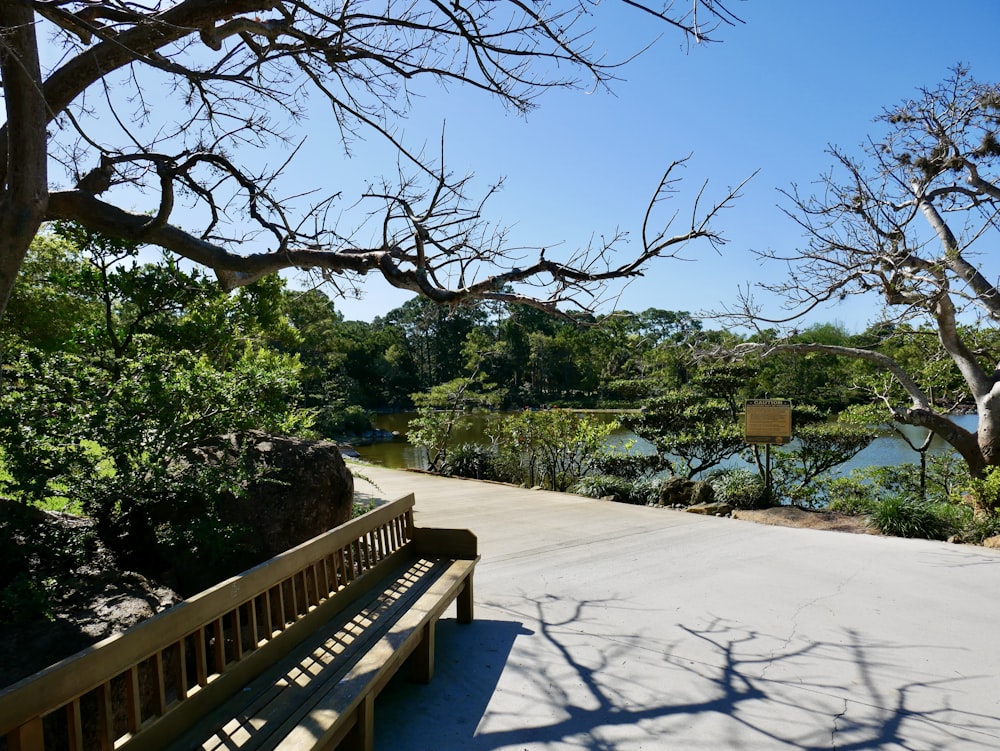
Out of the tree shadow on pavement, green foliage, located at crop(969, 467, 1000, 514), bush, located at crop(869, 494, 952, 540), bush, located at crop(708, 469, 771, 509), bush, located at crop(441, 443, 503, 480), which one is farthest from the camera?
bush, located at crop(441, 443, 503, 480)

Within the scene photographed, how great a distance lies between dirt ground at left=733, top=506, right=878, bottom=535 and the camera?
29.3 feet

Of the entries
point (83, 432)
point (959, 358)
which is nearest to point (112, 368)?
point (83, 432)

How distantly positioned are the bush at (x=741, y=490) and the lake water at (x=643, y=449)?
8.81ft

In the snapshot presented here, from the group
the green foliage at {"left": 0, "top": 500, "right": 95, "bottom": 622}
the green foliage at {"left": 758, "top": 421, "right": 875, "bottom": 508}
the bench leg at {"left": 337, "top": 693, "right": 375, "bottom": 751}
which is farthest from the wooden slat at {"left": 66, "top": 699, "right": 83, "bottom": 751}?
the green foliage at {"left": 758, "top": 421, "right": 875, "bottom": 508}

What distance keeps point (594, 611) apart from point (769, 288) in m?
7.77

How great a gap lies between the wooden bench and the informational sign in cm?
695

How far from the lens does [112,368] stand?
14.7 ft

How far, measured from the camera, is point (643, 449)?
22.6m

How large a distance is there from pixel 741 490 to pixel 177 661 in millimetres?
9569

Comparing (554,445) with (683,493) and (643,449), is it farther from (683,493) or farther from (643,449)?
(643,449)

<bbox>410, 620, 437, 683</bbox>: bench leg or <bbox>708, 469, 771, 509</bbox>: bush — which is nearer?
<bbox>410, 620, 437, 683</bbox>: bench leg

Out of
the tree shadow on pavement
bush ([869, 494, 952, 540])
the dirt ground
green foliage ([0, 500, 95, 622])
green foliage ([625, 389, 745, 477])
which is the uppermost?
green foliage ([625, 389, 745, 477])

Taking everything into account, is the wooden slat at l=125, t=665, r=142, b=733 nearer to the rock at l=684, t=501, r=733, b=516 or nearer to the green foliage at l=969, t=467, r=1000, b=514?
the rock at l=684, t=501, r=733, b=516

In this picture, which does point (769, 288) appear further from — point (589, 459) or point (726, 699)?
point (726, 699)
